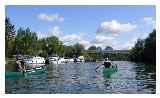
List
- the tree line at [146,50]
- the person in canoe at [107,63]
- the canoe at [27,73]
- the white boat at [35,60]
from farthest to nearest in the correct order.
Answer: the white boat at [35,60] < the person in canoe at [107,63] < the canoe at [27,73] < the tree line at [146,50]

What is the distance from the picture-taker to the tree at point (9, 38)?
9028 mm

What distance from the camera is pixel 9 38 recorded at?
9578mm

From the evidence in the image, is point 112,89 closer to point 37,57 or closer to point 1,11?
point 1,11

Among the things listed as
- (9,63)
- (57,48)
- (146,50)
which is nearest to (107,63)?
(146,50)

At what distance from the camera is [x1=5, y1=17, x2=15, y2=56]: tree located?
903 cm

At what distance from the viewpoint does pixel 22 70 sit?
35.0ft

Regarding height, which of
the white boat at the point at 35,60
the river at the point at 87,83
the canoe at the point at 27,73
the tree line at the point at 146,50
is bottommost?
the river at the point at 87,83

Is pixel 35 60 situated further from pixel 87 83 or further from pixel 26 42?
pixel 87 83

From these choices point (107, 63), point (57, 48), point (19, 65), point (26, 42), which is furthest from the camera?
point (57, 48)

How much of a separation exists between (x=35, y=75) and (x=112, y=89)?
247 centimetres

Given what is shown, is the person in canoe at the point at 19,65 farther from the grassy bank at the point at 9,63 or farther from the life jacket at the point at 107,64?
the life jacket at the point at 107,64

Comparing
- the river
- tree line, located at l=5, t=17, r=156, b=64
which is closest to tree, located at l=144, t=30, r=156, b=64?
tree line, located at l=5, t=17, r=156, b=64

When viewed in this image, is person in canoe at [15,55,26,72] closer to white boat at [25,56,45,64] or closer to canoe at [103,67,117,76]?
white boat at [25,56,45,64]

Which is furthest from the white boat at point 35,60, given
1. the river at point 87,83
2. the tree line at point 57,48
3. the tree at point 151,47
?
the tree at point 151,47
